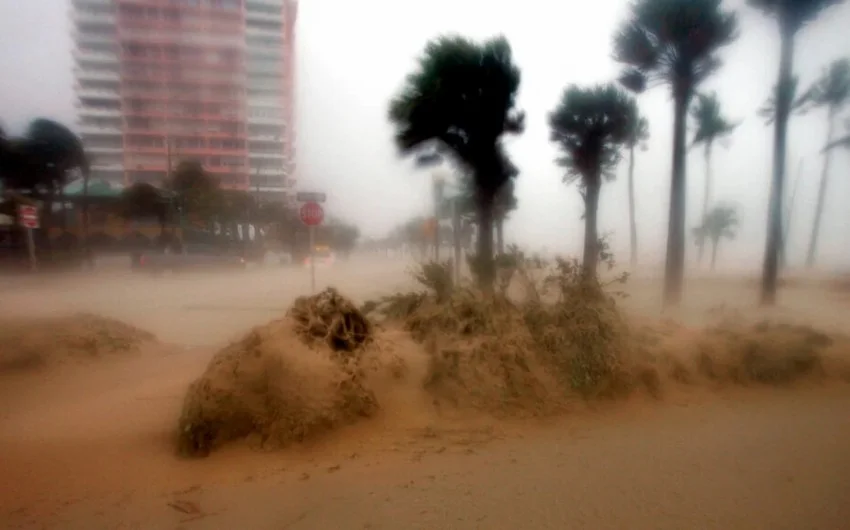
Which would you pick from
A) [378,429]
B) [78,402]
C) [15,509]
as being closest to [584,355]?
[378,429]

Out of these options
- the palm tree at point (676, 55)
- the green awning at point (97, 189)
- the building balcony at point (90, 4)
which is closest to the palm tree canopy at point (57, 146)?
the green awning at point (97, 189)

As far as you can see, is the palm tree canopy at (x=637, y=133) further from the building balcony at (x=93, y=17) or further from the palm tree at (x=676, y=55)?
the building balcony at (x=93, y=17)

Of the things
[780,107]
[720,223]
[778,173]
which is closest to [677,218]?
[778,173]

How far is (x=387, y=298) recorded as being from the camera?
937 cm

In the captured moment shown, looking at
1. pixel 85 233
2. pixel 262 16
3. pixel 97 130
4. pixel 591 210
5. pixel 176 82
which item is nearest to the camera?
pixel 97 130

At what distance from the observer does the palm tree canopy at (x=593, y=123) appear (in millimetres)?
15805

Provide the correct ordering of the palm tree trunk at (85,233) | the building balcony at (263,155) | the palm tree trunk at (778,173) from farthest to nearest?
the palm tree trunk at (778,173), the building balcony at (263,155), the palm tree trunk at (85,233)

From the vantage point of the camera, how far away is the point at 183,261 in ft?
36.4

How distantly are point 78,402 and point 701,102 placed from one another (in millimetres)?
14900

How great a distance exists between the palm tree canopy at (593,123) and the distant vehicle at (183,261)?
9.70m

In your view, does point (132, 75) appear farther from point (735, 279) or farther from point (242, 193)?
point (735, 279)

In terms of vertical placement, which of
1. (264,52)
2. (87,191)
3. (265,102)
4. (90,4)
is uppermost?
(90,4)

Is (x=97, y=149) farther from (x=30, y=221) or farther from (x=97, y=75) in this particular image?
(x=30, y=221)

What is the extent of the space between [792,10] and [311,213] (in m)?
11.5
